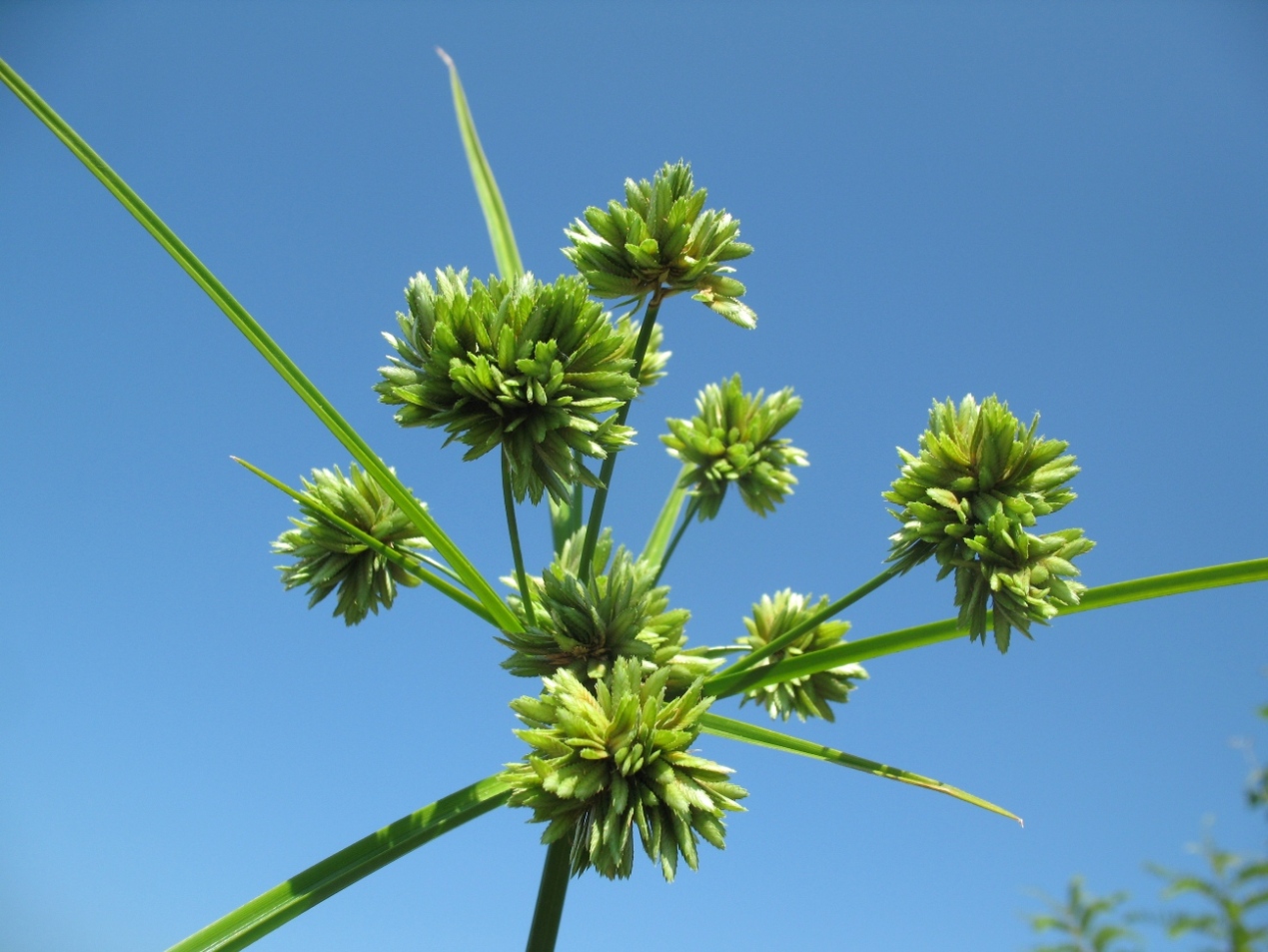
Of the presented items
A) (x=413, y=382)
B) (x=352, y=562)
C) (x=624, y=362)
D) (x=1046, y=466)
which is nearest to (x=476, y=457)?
(x=413, y=382)

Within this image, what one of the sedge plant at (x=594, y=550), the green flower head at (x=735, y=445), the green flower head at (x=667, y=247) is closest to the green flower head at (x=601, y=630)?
the sedge plant at (x=594, y=550)

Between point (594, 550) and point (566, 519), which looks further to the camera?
point (566, 519)

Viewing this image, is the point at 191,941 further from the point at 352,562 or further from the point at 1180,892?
the point at 1180,892

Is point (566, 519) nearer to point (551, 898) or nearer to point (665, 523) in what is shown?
point (665, 523)

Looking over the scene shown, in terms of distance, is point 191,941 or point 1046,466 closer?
point 191,941

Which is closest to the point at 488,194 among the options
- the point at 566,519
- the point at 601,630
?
the point at 566,519

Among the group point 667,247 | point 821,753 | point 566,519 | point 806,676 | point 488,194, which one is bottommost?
point 821,753

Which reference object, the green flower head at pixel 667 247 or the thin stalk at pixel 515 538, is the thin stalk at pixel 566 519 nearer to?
the thin stalk at pixel 515 538
